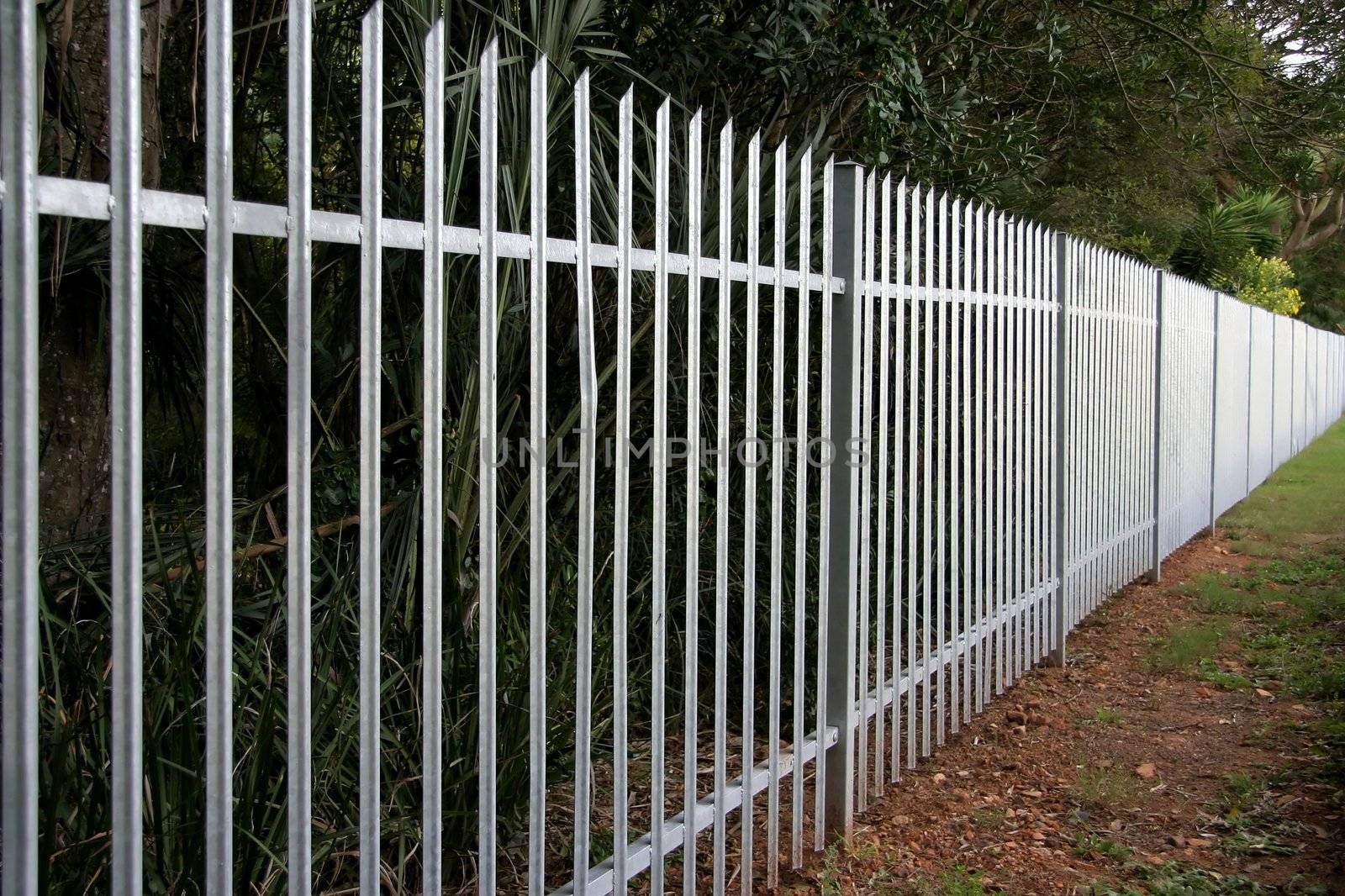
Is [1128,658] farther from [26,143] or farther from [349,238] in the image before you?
[26,143]

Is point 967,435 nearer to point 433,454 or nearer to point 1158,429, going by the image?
point 433,454

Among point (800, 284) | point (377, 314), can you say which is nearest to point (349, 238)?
point (377, 314)

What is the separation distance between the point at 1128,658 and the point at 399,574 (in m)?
4.19

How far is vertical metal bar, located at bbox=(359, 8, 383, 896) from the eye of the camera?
1.98m

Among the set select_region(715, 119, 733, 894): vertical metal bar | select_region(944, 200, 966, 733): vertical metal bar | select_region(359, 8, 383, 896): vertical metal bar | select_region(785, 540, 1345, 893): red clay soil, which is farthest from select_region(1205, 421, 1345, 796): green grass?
select_region(359, 8, 383, 896): vertical metal bar

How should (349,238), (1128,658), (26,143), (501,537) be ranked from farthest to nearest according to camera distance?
(1128,658) → (501,537) → (349,238) → (26,143)

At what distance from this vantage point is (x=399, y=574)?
3078mm

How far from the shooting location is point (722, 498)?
309 centimetres

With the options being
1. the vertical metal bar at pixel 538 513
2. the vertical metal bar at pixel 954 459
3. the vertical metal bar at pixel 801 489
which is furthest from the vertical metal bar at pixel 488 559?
the vertical metal bar at pixel 954 459

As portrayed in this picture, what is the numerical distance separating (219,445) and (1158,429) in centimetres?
730

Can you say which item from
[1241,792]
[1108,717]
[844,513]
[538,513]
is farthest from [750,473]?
[1108,717]

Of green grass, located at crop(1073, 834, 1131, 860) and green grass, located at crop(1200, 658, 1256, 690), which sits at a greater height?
green grass, located at crop(1200, 658, 1256, 690)

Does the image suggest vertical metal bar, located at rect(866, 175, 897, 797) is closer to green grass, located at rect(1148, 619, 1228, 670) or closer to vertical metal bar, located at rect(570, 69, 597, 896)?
vertical metal bar, located at rect(570, 69, 597, 896)

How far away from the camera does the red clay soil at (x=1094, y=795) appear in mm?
3604
